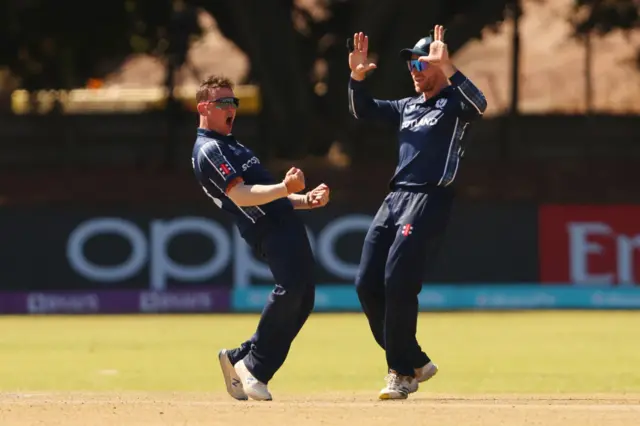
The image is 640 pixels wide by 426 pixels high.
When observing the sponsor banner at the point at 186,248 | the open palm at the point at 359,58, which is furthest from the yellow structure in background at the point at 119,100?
the open palm at the point at 359,58

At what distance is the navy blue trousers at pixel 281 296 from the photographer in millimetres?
9734

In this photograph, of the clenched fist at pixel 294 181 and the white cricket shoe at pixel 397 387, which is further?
the white cricket shoe at pixel 397 387

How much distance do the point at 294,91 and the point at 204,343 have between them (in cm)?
1211

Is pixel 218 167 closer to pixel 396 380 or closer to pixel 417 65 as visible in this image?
pixel 417 65

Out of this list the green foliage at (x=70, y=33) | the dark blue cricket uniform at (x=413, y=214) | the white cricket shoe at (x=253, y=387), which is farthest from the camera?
the green foliage at (x=70, y=33)

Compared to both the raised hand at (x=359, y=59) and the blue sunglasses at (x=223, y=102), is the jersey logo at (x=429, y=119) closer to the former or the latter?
the raised hand at (x=359, y=59)

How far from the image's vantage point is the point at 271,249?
978 centimetres

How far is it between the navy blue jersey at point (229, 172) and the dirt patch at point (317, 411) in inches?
46.4

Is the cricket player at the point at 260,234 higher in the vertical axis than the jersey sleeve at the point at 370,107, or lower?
lower

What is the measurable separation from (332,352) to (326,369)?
5.80 ft

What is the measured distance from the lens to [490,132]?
40875 millimetres

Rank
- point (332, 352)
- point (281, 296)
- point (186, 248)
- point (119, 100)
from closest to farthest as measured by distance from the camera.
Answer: point (281, 296) < point (332, 352) < point (186, 248) < point (119, 100)

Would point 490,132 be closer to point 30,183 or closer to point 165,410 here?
point 30,183

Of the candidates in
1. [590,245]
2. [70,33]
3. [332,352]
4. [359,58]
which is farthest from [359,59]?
[70,33]
